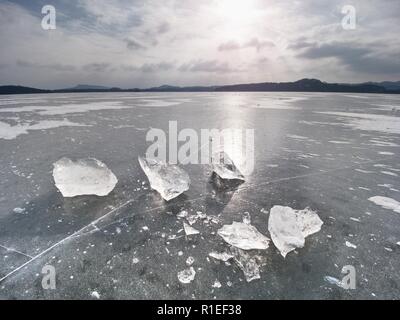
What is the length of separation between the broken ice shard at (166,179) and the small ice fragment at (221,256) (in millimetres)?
1120

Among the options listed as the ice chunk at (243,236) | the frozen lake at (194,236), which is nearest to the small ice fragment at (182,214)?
the frozen lake at (194,236)

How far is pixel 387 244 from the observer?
220 cm

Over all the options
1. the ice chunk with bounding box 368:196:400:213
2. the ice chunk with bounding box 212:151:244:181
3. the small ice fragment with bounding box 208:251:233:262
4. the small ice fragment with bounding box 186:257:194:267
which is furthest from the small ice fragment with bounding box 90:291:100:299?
the ice chunk with bounding box 368:196:400:213

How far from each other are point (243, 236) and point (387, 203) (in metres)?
2.13

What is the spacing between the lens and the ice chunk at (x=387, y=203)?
2832mm

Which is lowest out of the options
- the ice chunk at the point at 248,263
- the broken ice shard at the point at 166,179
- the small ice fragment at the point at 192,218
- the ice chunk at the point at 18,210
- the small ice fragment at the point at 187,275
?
the small ice fragment at the point at 187,275

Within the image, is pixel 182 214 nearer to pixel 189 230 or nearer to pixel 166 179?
pixel 189 230

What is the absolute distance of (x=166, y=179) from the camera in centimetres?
314

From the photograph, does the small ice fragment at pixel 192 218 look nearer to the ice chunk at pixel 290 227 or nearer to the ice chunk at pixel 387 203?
the ice chunk at pixel 290 227

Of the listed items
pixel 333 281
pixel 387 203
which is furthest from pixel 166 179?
pixel 387 203

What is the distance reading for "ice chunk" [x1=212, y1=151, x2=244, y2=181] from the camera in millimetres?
3547
